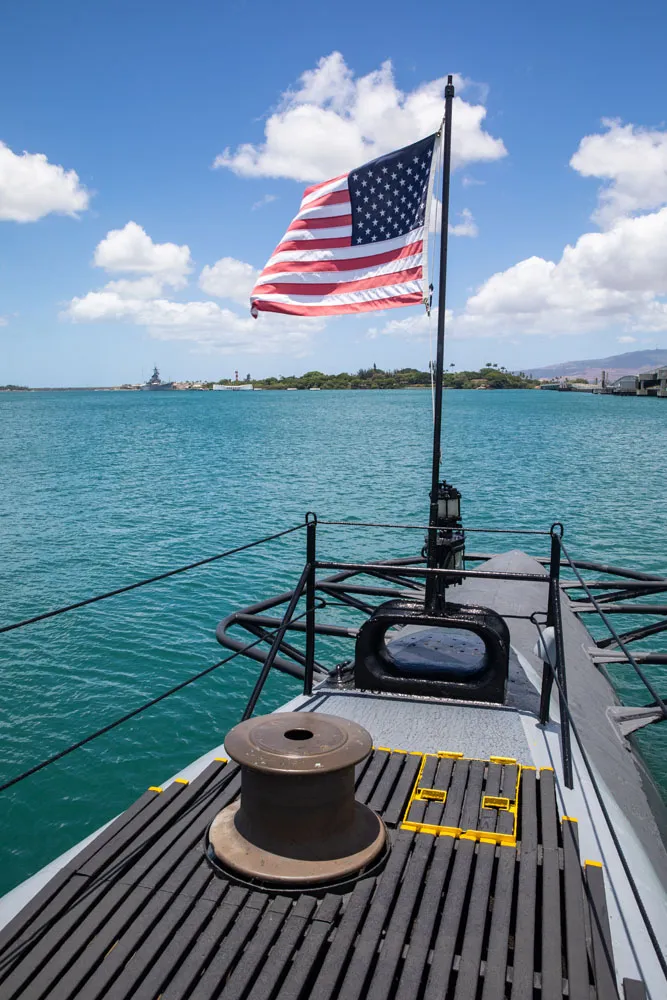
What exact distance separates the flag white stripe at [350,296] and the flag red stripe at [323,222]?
1115 mm

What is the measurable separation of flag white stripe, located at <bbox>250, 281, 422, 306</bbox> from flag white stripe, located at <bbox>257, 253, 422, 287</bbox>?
8.5 inches

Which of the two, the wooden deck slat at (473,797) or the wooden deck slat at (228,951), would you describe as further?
the wooden deck slat at (473,797)

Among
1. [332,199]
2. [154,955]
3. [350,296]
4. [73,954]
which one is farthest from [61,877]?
[332,199]

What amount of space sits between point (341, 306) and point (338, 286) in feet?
1.21

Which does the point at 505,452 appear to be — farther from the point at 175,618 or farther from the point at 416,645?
the point at 416,645

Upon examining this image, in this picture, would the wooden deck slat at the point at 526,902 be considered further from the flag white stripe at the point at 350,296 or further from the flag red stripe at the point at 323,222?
the flag red stripe at the point at 323,222

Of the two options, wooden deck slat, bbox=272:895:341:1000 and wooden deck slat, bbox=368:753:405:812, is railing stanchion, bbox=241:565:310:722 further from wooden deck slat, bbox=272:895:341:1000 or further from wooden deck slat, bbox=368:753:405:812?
wooden deck slat, bbox=272:895:341:1000

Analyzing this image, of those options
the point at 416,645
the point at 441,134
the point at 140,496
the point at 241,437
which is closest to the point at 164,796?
the point at 416,645

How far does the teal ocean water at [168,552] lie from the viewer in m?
13.5

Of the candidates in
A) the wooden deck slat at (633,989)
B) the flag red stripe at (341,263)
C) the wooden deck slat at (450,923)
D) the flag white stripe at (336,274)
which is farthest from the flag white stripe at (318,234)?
the wooden deck slat at (633,989)

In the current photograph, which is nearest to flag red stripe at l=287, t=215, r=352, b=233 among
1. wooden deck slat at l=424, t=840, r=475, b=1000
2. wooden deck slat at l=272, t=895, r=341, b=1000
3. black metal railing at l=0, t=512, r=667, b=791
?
black metal railing at l=0, t=512, r=667, b=791

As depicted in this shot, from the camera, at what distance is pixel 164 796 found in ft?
19.4

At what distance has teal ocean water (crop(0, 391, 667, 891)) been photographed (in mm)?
13484

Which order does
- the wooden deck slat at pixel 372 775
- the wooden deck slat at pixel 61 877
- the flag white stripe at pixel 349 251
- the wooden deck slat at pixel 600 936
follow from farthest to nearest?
the flag white stripe at pixel 349 251, the wooden deck slat at pixel 372 775, the wooden deck slat at pixel 61 877, the wooden deck slat at pixel 600 936
